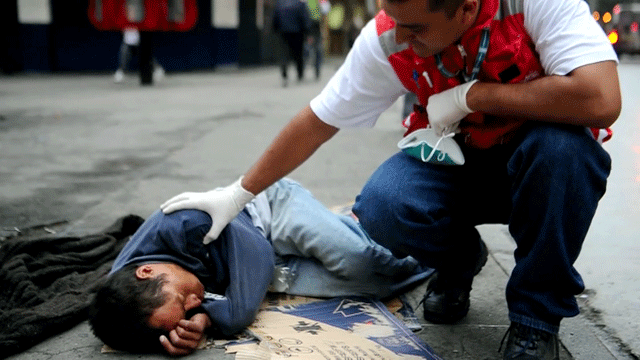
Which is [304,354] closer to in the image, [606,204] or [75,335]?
[75,335]

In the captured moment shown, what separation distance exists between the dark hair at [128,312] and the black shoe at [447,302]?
0.74m

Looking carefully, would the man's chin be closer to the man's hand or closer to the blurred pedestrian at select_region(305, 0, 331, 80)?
the man's hand

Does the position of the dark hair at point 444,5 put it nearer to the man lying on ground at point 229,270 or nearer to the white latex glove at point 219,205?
the white latex glove at point 219,205

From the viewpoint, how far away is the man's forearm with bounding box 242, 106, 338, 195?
1918mm

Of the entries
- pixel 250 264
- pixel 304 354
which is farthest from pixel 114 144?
pixel 304 354

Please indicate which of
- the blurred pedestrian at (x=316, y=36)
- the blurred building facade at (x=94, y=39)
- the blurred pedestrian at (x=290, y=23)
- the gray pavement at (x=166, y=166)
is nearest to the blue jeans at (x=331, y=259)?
the gray pavement at (x=166, y=166)

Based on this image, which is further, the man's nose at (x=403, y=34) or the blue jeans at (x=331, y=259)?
the blue jeans at (x=331, y=259)

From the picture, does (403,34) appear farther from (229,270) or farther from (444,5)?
(229,270)

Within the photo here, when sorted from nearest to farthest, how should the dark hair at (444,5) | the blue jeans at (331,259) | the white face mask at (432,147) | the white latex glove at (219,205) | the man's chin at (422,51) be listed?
1. the dark hair at (444,5)
2. the man's chin at (422,51)
3. the white face mask at (432,147)
4. the white latex glove at (219,205)
5. the blue jeans at (331,259)

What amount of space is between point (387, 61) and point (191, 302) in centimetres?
→ 80

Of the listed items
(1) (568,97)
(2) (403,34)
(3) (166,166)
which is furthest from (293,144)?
(3) (166,166)

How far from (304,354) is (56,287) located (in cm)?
88

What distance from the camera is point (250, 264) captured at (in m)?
2.01

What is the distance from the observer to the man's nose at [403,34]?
1570 mm
